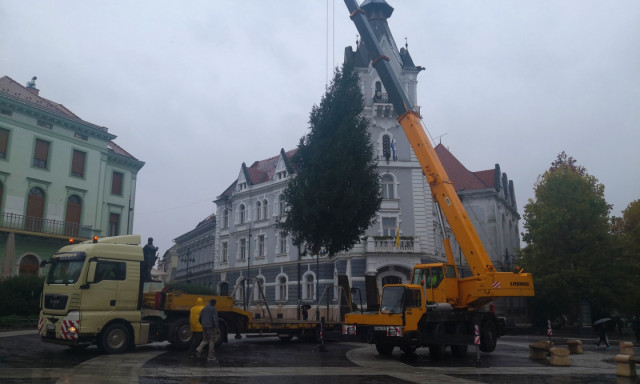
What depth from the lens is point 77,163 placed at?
34875mm

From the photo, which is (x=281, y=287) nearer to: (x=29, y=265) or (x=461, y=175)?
(x=29, y=265)

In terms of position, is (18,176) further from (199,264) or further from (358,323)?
(199,264)

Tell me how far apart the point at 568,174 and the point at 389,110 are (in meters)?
15.0

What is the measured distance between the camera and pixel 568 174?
39.0m

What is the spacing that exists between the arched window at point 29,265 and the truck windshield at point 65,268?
17213 mm

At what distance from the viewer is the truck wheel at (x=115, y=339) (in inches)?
601

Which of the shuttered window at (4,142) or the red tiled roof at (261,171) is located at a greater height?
the red tiled roof at (261,171)

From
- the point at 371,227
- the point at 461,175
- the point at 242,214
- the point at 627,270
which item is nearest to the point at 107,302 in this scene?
the point at 371,227

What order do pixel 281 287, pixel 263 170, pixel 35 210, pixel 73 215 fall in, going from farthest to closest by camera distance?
1. pixel 263 170
2. pixel 281 287
3. pixel 73 215
4. pixel 35 210

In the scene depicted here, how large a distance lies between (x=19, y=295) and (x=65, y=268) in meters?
12.3

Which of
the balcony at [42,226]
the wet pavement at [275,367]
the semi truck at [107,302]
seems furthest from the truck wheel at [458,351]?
the balcony at [42,226]

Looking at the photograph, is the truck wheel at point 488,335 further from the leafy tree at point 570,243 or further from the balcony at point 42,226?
the balcony at point 42,226

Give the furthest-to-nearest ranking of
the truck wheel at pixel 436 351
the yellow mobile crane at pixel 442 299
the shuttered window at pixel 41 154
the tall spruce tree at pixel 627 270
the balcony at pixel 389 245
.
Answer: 1. the tall spruce tree at pixel 627 270
2. the balcony at pixel 389 245
3. the shuttered window at pixel 41 154
4. the truck wheel at pixel 436 351
5. the yellow mobile crane at pixel 442 299

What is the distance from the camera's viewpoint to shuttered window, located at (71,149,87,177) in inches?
1363
